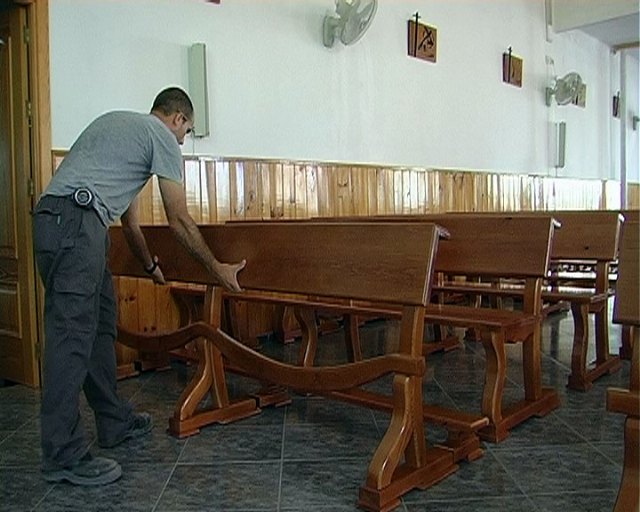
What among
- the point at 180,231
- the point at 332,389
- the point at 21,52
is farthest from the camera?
the point at 21,52

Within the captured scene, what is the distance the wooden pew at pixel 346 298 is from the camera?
1.99 metres

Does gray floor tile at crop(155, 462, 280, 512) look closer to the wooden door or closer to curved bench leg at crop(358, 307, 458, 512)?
curved bench leg at crop(358, 307, 458, 512)

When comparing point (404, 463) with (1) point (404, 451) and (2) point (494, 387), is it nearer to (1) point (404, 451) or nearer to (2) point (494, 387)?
(1) point (404, 451)

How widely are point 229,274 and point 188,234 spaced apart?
0.22 meters

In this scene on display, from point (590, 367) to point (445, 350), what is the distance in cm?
87

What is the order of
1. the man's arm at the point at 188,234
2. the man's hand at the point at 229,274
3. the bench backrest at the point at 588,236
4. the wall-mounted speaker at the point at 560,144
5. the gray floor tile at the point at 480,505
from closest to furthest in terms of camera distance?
the gray floor tile at the point at 480,505 < the man's arm at the point at 188,234 < the man's hand at the point at 229,274 < the bench backrest at the point at 588,236 < the wall-mounted speaker at the point at 560,144

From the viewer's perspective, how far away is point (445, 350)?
4105 mm

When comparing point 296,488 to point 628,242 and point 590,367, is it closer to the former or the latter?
point 628,242

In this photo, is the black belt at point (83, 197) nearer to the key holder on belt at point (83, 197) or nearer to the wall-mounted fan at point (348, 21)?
the key holder on belt at point (83, 197)

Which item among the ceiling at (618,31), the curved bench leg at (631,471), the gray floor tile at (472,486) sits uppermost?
the ceiling at (618,31)

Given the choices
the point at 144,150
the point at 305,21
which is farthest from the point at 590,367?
the point at 305,21

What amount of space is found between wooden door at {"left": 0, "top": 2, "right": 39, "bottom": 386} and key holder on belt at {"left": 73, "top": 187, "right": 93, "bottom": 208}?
1.39m

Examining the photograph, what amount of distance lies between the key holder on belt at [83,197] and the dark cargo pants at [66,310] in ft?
0.06

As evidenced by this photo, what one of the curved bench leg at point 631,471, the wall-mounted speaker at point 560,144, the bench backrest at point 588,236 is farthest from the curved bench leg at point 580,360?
the wall-mounted speaker at point 560,144
